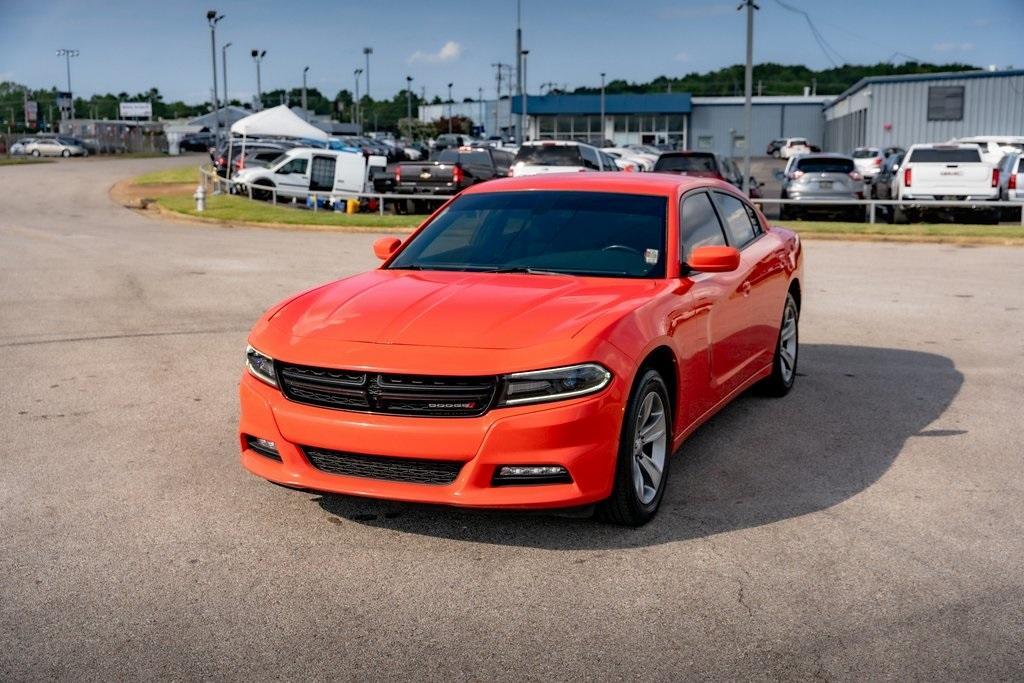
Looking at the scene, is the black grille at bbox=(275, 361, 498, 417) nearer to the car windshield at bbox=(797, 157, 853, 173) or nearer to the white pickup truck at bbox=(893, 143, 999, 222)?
the white pickup truck at bbox=(893, 143, 999, 222)

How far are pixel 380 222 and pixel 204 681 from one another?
21.8 m

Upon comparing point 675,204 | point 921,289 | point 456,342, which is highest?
point 675,204

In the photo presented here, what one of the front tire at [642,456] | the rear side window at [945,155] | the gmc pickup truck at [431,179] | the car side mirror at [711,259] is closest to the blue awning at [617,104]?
the gmc pickup truck at [431,179]

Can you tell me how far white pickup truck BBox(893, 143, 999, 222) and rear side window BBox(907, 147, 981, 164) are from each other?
468 millimetres

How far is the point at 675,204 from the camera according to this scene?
650 centimetres

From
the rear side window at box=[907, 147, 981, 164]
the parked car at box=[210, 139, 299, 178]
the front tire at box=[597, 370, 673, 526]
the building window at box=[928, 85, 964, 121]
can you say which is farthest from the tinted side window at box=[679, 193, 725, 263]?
the building window at box=[928, 85, 964, 121]

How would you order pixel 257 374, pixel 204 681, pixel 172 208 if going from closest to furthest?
pixel 204 681, pixel 257 374, pixel 172 208

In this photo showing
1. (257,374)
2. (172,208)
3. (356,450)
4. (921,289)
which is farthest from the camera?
(172,208)

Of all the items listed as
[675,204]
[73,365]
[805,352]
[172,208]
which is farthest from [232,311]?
[172,208]

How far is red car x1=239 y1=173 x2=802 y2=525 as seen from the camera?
15.9 feet

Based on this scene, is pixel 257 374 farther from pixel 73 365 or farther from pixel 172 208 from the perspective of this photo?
pixel 172 208

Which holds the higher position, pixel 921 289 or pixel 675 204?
pixel 675 204

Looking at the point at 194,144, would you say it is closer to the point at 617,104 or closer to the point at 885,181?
the point at 617,104

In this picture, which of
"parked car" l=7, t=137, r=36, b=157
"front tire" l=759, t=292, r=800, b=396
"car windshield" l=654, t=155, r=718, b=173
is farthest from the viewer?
"parked car" l=7, t=137, r=36, b=157
